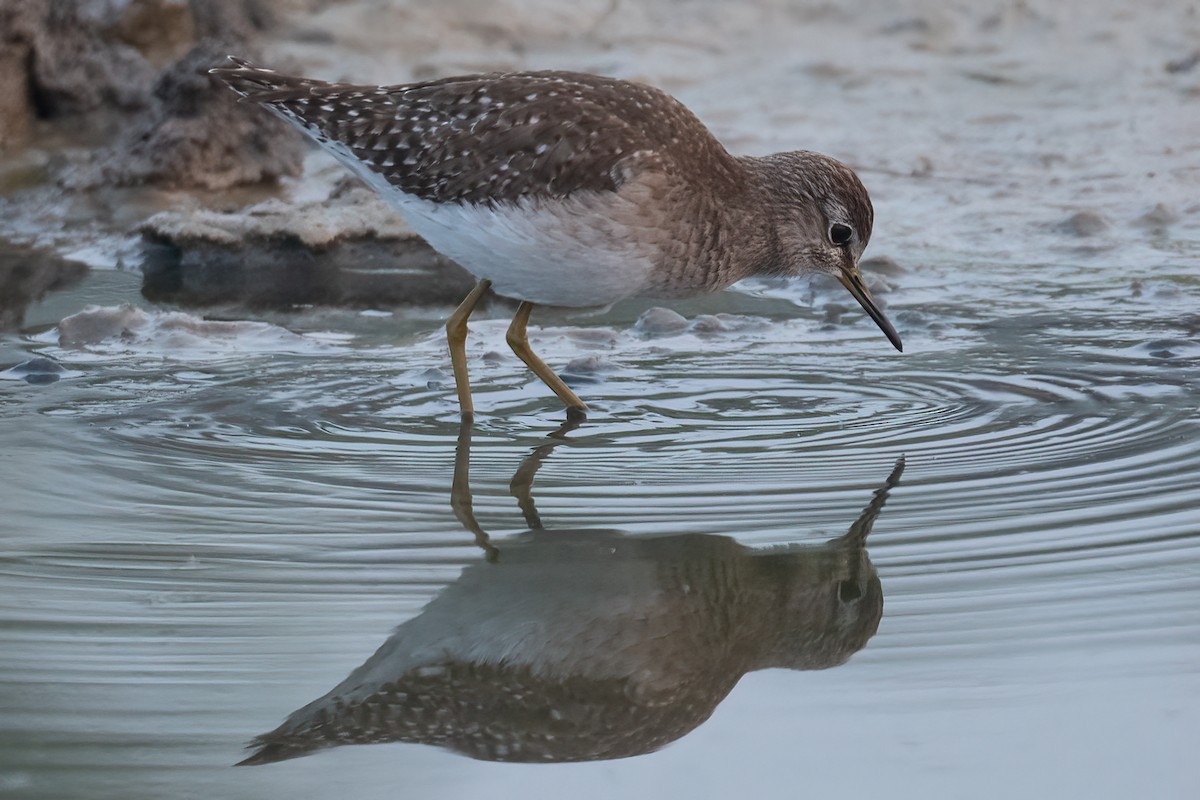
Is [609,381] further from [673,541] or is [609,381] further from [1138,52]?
[1138,52]

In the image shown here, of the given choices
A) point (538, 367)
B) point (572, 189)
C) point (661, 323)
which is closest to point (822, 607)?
point (572, 189)

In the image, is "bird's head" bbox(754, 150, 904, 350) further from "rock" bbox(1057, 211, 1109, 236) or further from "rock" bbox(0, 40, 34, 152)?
"rock" bbox(0, 40, 34, 152)

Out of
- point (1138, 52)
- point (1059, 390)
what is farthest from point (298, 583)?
point (1138, 52)

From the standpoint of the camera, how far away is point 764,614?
403 cm

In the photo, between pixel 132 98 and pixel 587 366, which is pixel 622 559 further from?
pixel 132 98

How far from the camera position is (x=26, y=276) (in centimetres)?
839

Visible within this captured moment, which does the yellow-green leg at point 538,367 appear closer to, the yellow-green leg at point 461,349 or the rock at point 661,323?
the yellow-green leg at point 461,349

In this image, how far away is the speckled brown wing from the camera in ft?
19.9

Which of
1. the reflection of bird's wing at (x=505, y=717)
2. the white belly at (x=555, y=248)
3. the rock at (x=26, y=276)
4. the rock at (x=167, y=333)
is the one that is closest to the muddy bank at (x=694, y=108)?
the rock at (x=26, y=276)

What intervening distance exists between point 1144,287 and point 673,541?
4.43 meters

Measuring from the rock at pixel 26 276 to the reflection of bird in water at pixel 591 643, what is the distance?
4016mm

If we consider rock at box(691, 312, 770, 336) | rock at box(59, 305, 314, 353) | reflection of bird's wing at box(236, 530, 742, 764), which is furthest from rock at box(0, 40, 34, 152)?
reflection of bird's wing at box(236, 530, 742, 764)

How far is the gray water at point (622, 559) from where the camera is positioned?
10.8 feet

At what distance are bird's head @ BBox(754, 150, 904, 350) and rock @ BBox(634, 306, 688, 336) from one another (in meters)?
0.79
